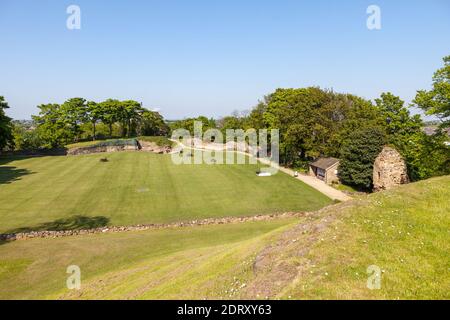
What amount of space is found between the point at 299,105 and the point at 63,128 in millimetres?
70635

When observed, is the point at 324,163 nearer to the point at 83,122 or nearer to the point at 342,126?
the point at 342,126

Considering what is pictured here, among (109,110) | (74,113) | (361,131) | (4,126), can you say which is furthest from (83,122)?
(361,131)

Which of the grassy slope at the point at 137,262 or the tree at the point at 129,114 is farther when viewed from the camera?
the tree at the point at 129,114

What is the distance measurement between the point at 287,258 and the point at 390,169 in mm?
35414

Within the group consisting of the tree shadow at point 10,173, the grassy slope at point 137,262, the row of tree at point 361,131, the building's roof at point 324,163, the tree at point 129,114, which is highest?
the tree at point 129,114

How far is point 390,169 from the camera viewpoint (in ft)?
142

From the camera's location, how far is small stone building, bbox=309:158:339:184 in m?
52.9

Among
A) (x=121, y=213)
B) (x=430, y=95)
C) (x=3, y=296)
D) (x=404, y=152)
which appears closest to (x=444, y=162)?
(x=430, y=95)

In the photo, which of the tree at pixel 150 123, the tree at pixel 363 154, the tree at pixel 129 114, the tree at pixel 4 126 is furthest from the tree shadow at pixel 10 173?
the tree at pixel 150 123

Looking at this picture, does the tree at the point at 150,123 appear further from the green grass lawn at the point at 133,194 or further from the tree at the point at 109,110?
the green grass lawn at the point at 133,194

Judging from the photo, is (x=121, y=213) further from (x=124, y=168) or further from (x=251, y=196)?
(x=124, y=168)

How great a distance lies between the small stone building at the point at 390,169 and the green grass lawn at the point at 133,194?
8.79 meters

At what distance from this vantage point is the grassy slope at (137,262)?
1614 centimetres

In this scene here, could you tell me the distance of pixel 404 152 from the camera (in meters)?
48.3
